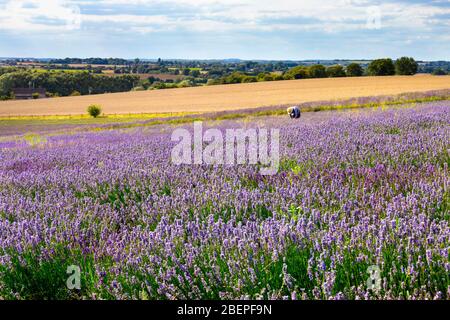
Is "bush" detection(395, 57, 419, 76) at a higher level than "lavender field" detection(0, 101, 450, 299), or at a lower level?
higher

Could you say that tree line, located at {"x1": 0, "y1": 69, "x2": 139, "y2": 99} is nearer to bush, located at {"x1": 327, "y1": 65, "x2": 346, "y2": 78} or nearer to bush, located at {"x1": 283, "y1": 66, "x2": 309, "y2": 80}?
bush, located at {"x1": 283, "y1": 66, "x2": 309, "y2": 80}

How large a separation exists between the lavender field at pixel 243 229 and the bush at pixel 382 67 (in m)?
Result: 69.3

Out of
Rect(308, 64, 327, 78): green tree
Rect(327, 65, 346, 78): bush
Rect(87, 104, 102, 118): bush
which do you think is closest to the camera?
Rect(87, 104, 102, 118): bush

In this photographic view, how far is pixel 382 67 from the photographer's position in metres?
70.3

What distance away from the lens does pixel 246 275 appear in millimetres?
2184

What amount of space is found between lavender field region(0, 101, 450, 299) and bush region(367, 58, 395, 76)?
6930 cm

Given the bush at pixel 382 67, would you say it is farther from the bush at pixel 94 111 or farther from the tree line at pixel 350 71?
the bush at pixel 94 111

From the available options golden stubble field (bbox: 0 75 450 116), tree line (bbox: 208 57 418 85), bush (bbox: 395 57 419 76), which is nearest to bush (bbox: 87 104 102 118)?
golden stubble field (bbox: 0 75 450 116)

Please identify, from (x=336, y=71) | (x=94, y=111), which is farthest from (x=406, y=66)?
(x=94, y=111)

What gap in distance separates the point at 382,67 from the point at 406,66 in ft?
10.9

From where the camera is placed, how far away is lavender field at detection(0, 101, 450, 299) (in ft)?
6.97

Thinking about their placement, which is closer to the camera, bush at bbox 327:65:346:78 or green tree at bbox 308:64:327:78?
bush at bbox 327:65:346:78

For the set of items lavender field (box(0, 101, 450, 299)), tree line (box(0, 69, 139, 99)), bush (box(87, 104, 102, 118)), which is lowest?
bush (box(87, 104, 102, 118))
